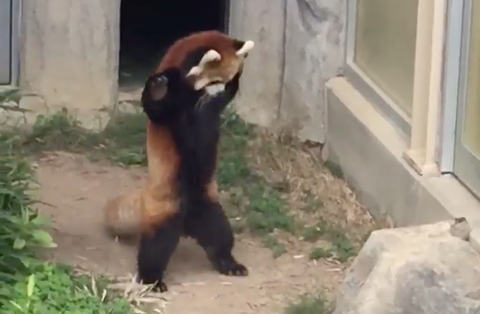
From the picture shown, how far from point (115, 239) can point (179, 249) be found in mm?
228

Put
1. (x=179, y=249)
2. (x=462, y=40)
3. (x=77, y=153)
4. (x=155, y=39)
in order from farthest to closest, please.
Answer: (x=155, y=39) < (x=77, y=153) < (x=179, y=249) < (x=462, y=40)

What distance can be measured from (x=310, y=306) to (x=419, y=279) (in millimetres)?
597

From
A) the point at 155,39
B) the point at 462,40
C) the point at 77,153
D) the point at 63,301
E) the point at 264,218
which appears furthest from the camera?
the point at 155,39

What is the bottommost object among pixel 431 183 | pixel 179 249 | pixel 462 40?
pixel 179 249

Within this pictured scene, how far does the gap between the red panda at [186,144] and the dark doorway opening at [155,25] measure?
2.30 meters

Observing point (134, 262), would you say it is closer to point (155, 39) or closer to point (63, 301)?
point (63, 301)

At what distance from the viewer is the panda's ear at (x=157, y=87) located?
9.93 ft

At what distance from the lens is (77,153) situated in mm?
4586

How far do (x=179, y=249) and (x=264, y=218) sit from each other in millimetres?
426

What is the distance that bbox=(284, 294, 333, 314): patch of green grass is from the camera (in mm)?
3018

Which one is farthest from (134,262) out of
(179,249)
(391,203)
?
(391,203)

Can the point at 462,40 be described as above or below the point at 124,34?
above

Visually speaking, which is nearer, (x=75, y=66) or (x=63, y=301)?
(x=63, y=301)

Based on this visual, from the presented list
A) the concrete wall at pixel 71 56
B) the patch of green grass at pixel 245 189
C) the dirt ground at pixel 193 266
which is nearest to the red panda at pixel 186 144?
the dirt ground at pixel 193 266
